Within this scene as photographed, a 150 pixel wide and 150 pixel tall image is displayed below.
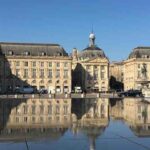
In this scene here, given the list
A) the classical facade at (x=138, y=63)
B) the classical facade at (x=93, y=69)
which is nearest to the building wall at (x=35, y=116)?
the classical facade at (x=138, y=63)

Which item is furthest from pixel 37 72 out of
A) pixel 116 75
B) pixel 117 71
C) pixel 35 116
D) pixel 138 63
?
pixel 35 116

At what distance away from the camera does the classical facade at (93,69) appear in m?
152

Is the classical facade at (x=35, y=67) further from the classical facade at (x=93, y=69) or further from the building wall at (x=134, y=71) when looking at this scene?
the building wall at (x=134, y=71)

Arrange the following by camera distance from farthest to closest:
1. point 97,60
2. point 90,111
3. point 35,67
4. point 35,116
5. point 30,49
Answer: point 97,60 < point 35,67 < point 30,49 < point 90,111 < point 35,116

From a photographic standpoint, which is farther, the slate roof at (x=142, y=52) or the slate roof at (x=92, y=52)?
the slate roof at (x=92, y=52)

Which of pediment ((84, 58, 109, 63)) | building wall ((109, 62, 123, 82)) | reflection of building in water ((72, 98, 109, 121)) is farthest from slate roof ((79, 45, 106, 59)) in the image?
reflection of building in water ((72, 98, 109, 121))


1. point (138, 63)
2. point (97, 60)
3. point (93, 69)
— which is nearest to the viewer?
point (138, 63)

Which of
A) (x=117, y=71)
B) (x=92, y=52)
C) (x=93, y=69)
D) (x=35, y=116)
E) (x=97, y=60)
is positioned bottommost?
(x=35, y=116)

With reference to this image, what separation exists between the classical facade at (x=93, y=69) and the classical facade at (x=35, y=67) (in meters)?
12.1

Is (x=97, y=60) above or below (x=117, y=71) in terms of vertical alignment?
above

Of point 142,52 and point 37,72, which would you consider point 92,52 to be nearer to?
point 142,52

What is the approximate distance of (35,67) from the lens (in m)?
141

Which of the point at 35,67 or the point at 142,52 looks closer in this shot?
the point at 35,67

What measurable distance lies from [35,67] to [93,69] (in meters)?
23.7
